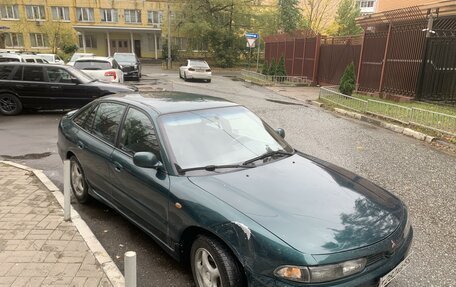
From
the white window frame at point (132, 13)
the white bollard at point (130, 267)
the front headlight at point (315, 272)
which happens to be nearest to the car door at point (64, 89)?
the white bollard at point (130, 267)

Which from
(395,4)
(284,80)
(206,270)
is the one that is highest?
(395,4)

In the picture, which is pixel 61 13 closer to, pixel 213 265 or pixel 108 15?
pixel 108 15

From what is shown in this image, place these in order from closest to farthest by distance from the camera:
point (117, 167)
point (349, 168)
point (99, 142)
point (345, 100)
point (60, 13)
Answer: point (117, 167) → point (99, 142) → point (349, 168) → point (345, 100) → point (60, 13)

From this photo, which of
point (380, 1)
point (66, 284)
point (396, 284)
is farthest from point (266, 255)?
point (380, 1)

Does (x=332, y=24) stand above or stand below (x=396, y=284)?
above

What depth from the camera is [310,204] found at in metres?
2.84

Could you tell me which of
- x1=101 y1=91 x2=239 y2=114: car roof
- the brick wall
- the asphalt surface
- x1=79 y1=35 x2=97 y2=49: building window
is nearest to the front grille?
the asphalt surface

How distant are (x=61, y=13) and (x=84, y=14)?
3.11 meters

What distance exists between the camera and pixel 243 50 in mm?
45625

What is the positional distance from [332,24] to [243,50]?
13.7 metres

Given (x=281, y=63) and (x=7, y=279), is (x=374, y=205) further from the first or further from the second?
(x=281, y=63)

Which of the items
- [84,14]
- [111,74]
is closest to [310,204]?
[111,74]

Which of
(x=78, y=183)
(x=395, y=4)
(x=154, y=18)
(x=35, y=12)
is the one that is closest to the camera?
(x=78, y=183)

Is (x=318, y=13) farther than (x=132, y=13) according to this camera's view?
No
